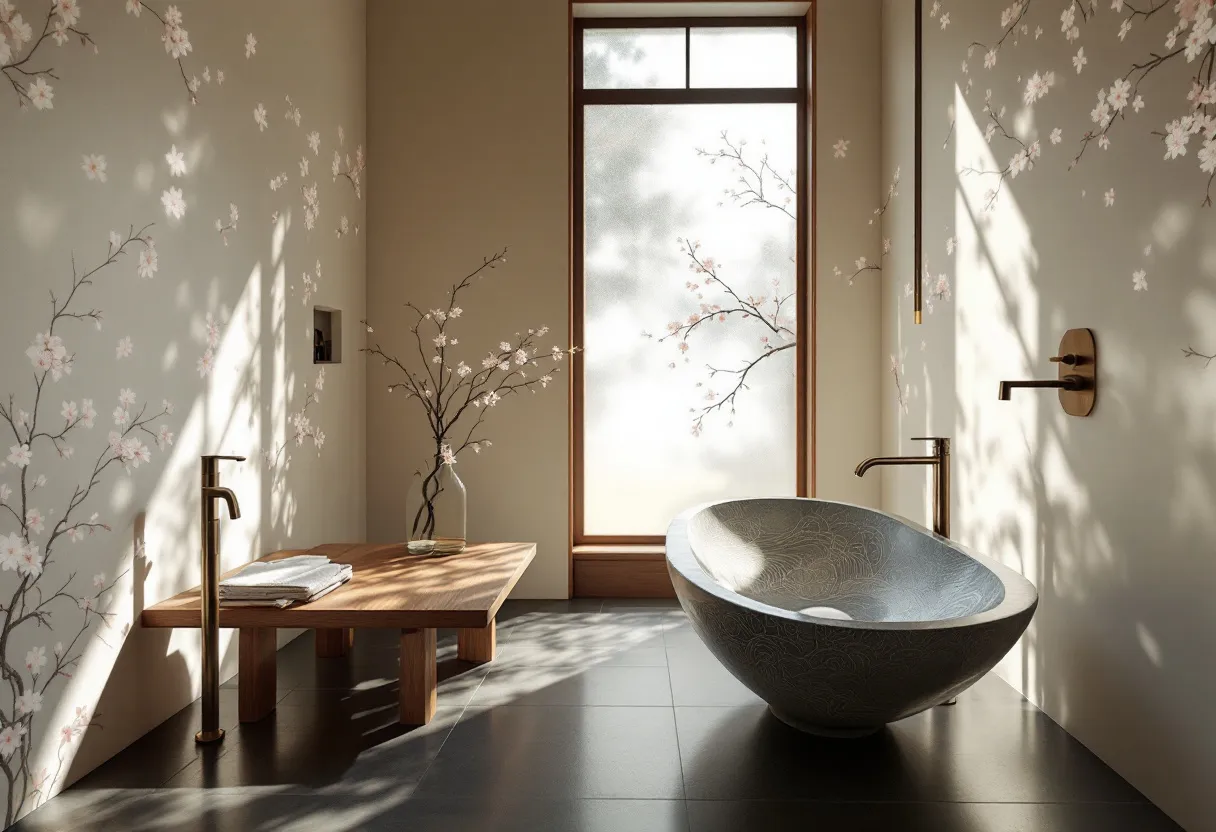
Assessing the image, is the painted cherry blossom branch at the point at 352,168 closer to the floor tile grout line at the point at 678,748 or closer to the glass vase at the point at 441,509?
the glass vase at the point at 441,509

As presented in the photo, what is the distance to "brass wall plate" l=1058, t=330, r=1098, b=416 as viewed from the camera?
6.88 feet

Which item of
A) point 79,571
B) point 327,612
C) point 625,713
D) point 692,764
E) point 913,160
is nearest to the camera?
point 79,571

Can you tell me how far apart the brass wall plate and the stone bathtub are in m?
0.43

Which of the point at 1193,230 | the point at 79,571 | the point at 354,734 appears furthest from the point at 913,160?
the point at 79,571

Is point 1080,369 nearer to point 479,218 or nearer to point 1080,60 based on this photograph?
point 1080,60

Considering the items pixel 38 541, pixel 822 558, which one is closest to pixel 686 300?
pixel 822 558

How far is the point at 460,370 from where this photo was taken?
3.74m

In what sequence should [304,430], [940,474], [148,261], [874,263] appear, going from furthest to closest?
[874,263] → [304,430] → [940,474] → [148,261]

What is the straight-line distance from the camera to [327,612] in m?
2.19

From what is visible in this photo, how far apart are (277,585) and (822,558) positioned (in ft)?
5.43

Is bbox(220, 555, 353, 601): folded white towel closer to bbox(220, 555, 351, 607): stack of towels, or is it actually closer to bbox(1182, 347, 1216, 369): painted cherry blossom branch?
bbox(220, 555, 351, 607): stack of towels

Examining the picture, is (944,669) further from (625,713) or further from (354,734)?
(354,734)

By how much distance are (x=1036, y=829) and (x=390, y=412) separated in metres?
2.81

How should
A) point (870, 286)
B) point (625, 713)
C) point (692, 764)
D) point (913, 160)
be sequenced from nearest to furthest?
point (692, 764)
point (625, 713)
point (913, 160)
point (870, 286)
